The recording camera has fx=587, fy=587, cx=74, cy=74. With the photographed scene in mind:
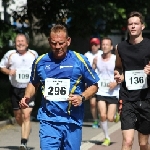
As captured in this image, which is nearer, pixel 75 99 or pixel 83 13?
pixel 75 99

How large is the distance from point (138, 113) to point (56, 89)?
1314 millimetres

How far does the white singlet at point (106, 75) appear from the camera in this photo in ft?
35.9

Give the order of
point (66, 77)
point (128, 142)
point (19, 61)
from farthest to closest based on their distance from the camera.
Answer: point (19, 61)
point (128, 142)
point (66, 77)

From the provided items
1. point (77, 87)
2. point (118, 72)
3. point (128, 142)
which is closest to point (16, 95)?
point (118, 72)

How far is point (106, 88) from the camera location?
36.4 ft

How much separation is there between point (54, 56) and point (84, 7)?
850 centimetres

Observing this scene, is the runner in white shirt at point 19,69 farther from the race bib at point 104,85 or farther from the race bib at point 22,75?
the race bib at point 104,85

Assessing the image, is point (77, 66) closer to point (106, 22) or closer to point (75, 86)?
point (75, 86)

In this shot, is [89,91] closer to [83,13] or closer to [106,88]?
[106,88]

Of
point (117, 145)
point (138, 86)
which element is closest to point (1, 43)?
point (117, 145)

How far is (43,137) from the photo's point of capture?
6.29m

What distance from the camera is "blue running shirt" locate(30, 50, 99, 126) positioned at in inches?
247

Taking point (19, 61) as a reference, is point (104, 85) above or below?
below

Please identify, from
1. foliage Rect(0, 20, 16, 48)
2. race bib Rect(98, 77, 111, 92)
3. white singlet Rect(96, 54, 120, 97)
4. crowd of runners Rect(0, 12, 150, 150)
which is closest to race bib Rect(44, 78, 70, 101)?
crowd of runners Rect(0, 12, 150, 150)
